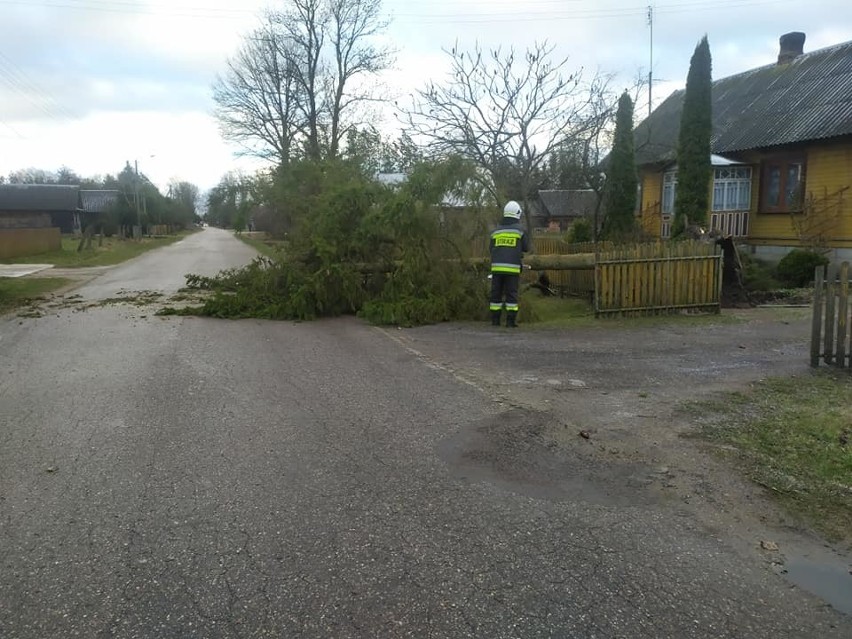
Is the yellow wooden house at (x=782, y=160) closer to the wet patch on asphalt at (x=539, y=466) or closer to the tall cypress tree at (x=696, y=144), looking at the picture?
the tall cypress tree at (x=696, y=144)

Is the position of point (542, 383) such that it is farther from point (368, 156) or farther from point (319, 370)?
point (368, 156)

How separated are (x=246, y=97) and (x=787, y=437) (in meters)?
41.4

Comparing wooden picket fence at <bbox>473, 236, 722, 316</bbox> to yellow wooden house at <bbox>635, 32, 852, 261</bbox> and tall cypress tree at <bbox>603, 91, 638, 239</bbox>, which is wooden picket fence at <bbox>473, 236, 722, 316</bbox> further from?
tall cypress tree at <bbox>603, 91, 638, 239</bbox>

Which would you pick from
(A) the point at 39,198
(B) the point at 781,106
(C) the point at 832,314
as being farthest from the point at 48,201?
(C) the point at 832,314

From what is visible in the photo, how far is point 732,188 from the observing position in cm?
2325

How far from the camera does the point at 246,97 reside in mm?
41938

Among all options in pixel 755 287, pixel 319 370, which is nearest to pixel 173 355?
pixel 319 370

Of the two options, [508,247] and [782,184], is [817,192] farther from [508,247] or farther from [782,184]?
[508,247]

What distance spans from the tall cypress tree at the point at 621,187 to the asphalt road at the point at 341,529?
790 inches

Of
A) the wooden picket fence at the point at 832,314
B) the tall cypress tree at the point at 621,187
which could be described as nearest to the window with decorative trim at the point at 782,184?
the tall cypress tree at the point at 621,187

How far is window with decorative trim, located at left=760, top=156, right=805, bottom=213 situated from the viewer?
20.9 m

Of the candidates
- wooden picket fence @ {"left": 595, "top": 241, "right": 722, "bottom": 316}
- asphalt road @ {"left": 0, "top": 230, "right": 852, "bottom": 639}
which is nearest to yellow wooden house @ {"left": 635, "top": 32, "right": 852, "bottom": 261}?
wooden picket fence @ {"left": 595, "top": 241, "right": 722, "bottom": 316}

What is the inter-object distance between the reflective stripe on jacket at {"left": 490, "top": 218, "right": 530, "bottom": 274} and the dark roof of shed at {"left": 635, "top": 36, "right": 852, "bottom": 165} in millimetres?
12700

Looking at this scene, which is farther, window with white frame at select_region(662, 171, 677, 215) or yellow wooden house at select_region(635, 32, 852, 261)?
window with white frame at select_region(662, 171, 677, 215)
